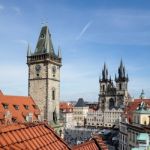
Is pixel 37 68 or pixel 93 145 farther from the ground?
pixel 37 68

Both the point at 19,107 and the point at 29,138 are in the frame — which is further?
the point at 19,107

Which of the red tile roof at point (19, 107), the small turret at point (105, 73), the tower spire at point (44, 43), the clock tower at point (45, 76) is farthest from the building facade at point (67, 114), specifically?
the red tile roof at point (19, 107)

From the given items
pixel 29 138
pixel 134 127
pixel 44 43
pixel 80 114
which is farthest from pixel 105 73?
pixel 29 138

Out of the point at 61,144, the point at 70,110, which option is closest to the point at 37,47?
the point at 61,144

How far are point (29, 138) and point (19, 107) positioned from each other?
1688 inches

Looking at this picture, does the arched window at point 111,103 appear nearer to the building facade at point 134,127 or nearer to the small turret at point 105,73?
the small turret at point 105,73

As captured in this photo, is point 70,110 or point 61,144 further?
point 70,110

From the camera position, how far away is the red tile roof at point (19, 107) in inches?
1913

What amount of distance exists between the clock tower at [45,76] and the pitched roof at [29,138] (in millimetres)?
44713

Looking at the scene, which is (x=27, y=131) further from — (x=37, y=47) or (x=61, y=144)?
(x=37, y=47)

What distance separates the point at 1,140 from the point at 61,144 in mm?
3167

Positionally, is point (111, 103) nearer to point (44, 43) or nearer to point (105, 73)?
A: point (105, 73)

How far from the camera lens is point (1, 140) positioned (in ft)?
28.3

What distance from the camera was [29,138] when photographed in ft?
32.7
